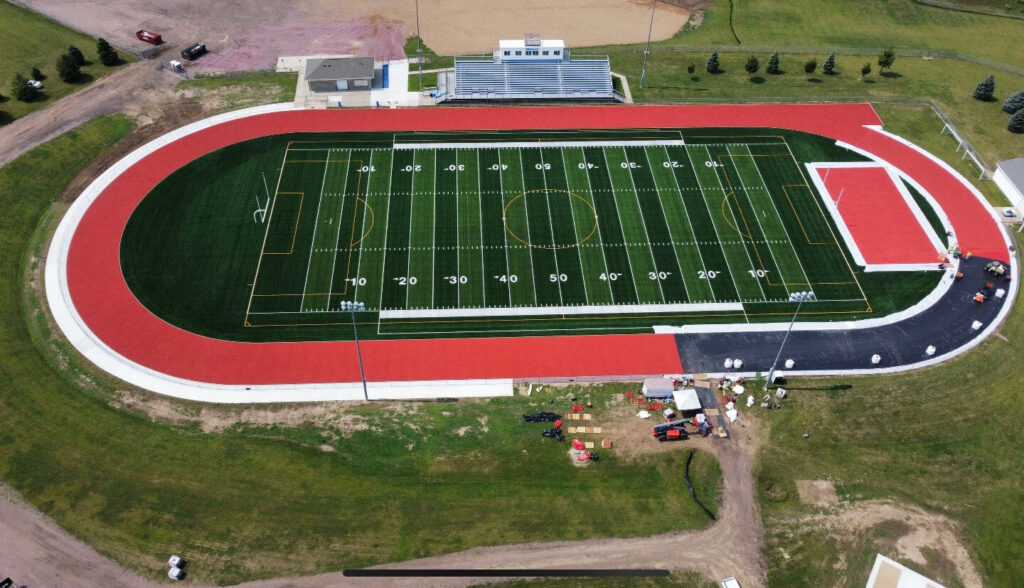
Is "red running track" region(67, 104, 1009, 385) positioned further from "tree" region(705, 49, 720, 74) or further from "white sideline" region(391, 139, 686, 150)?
"tree" region(705, 49, 720, 74)

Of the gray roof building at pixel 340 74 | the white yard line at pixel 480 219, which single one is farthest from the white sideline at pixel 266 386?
the gray roof building at pixel 340 74

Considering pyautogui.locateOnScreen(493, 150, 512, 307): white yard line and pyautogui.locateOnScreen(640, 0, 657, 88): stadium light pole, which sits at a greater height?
pyautogui.locateOnScreen(640, 0, 657, 88): stadium light pole

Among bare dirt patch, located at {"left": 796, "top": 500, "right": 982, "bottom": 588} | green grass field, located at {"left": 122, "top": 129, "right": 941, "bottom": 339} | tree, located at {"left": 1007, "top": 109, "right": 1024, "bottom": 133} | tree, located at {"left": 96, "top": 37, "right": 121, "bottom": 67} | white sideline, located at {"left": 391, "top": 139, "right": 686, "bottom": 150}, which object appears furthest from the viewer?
tree, located at {"left": 96, "top": 37, "right": 121, "bottom": 67}

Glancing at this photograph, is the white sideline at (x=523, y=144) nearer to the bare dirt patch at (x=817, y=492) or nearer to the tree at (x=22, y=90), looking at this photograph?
the bare dirt patch at (x=817, y=492)

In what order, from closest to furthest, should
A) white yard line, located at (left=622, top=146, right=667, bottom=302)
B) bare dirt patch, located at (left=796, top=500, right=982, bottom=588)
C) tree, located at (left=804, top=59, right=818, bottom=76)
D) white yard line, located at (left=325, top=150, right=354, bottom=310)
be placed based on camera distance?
1. bare dirt patch, located at (left=796, top=500, right=982, bottom=588)
2. white yard line, located at (left=325, top=150, right=354, bottom=310)
3. white yard line, located at (left=622, top=146, right=667, bottom=302)
4. tree, located at (left=804, top=59, right=818, bottom=76)

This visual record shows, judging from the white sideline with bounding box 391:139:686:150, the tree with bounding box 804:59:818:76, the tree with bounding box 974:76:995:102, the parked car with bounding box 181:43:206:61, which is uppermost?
the parked car with bounding box 181:43:206:61

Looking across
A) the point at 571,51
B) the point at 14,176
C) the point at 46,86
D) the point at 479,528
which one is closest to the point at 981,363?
the point at 479,528

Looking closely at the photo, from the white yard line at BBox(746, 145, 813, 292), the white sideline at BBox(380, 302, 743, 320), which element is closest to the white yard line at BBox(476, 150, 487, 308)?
the white sideline at BBox(380, 302, 743, 320)

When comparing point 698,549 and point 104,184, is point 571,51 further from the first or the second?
point 698,549
